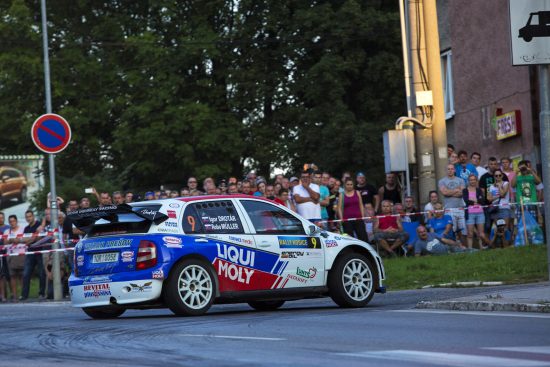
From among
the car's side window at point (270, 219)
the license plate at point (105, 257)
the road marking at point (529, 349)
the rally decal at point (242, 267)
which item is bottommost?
the road marking at point (529, 349)

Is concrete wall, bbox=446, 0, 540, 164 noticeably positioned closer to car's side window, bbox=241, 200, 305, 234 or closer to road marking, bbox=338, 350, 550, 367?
car's side window, bbox=241, 200, 305, 234

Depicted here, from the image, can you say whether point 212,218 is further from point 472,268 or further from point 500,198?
point 500,198

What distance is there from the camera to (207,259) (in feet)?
56.3

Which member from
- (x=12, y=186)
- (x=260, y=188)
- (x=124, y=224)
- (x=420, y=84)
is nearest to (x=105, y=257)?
(x=124, y=224)

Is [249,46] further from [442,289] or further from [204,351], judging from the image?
[204,351]

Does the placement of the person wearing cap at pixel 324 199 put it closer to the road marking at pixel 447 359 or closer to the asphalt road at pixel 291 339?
the asphalt road at pixel 291 339

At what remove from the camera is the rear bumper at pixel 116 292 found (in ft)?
55.1

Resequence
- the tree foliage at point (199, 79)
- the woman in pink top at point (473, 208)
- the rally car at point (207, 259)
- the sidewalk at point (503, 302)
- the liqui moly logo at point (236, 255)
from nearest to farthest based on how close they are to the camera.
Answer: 1. the sidewalk at point (503, 302)
2. the rally car at point (207, 259)
3. the liqui moly logo at point (236, 255)
4. the woman in pink top at point (473, 208)
5. the tree foliage at point (199, 79)

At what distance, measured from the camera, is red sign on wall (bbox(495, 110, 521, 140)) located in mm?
34438

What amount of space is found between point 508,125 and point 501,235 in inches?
333

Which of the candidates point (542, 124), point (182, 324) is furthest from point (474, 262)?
point (182, 324)

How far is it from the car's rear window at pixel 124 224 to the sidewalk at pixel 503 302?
141 inches

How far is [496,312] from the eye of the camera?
15.2 metres

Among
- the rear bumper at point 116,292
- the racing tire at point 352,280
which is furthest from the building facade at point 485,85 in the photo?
the rear bumper at point 116,292
